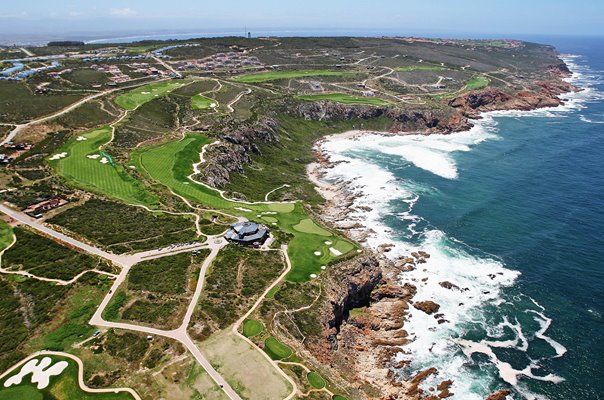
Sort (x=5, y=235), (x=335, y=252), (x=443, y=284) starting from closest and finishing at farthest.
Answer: (x=5, y=235) < (x=335, y=252) < (x=443, y=284)

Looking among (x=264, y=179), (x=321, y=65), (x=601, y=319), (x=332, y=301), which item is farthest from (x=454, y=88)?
(x=332, y=301)

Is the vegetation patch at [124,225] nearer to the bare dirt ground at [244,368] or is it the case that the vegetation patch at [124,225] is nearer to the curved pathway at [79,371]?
the curved pathway at [79,371]

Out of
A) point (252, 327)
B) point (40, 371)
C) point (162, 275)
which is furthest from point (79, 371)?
point (252, 327)

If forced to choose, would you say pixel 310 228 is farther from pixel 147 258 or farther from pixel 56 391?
pixel 56 391

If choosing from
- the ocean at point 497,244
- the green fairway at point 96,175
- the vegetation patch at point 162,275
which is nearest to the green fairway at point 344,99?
the ocean at point 497,244

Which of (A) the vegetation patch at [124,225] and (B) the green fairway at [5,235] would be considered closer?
(B) the green fairway at [5,235]

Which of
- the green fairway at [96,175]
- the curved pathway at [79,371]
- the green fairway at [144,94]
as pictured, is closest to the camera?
the curved pathway at [79,371]

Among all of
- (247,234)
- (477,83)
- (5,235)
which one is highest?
(477,83)

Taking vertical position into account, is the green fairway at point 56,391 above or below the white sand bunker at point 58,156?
below
